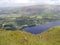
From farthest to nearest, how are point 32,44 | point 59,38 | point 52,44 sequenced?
point 59,38
point 52,44
point 32,44

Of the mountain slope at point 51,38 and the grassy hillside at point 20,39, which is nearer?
the grassy hillside at point 20,39

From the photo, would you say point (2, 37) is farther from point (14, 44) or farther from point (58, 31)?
point (58, 31)

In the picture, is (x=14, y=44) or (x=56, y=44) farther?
(x=56, y=44)

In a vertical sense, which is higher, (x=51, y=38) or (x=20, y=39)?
(x=20, y=39)

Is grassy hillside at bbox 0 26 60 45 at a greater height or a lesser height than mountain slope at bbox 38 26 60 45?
greater

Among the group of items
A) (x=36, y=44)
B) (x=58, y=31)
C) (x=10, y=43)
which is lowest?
(x=58, y=31)

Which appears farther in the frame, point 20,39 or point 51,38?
point 51,38

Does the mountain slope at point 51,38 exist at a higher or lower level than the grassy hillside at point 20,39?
lower

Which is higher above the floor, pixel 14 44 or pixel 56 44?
pixel 14 44

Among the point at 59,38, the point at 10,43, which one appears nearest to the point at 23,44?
the point at 10,43

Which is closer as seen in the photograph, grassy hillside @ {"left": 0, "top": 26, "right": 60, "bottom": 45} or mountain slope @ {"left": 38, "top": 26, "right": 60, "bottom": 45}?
grassy hillside @ {"left": 0, "top": 26, "right": 60, "bottom": 45}

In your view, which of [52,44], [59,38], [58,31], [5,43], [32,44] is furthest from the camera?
[58,31]
